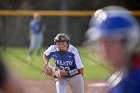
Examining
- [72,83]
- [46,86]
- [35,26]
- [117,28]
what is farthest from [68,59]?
[35,26]

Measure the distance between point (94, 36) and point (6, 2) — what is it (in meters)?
17.3

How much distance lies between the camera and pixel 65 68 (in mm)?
7754

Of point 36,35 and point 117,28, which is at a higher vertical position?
point 117,28

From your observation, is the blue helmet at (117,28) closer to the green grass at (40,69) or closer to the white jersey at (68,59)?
the white jersey at (68,59)

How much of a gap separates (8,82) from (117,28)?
687 millimetres

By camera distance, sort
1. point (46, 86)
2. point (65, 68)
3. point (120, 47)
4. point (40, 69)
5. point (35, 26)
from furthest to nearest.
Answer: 1. point (35, 26)
2. point (40, 69)
3. point (46, 86)
4. point (65, 68)
5. point (120, 47)

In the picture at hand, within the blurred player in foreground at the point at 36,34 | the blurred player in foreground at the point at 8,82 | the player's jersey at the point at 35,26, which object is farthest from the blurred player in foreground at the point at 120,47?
the player's jersey at the point at 35,26

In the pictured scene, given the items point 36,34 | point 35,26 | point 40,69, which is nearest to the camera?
point 40,69

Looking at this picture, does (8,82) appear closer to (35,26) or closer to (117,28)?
(117,28)

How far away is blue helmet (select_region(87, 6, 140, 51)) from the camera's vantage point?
235cm

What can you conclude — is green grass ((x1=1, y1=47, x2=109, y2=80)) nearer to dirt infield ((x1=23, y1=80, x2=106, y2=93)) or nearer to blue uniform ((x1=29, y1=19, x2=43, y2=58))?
dirt infield ((x1=23, y1=80, x2=106, y2=93))

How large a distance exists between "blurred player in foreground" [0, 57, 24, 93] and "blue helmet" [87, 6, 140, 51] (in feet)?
1.98

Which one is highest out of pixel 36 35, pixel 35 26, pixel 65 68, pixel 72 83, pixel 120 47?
pixel 120 47

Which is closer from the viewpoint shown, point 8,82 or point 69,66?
point 8,82
